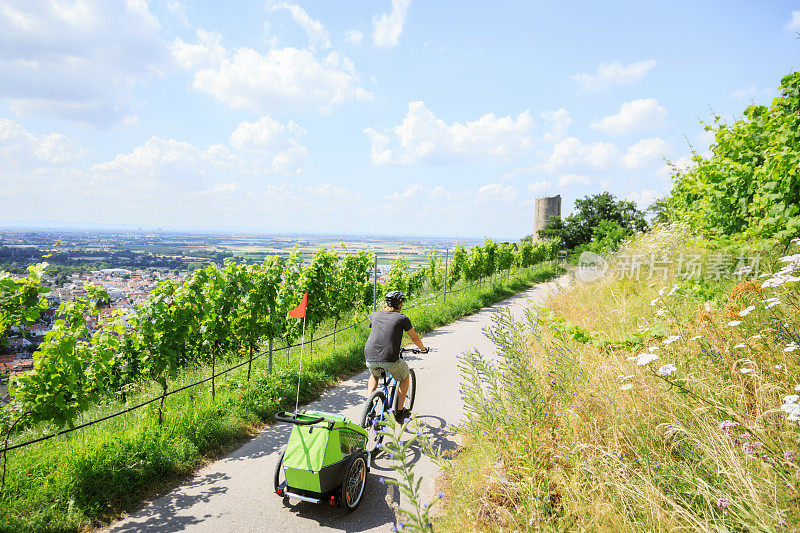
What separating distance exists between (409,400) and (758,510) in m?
4.31

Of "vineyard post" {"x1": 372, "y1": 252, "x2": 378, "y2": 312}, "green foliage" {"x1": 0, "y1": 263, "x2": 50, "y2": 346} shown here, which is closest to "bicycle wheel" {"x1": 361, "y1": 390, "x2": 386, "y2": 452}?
"green foliage" {"x1": 0, "y1": 263, "x2": 50, "y2": 346}

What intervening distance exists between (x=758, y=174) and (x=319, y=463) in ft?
23.0

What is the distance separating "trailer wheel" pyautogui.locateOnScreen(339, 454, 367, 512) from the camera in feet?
11.8

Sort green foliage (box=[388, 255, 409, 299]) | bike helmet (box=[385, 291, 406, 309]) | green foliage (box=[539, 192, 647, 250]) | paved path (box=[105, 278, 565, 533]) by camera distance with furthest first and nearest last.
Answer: green foliage (box=[539, 192, 647, 250]) < green foliage (box=[388, 255, 409, 299]) < bike helmet (box=[385, 291, 406, 309]) < paved path (box=[105, 278, 565, 533])

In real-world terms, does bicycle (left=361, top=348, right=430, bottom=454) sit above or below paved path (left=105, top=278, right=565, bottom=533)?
above

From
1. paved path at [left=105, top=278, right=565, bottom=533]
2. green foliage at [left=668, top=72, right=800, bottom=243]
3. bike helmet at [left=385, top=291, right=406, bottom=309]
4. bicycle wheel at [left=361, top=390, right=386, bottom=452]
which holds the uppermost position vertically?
green foliage at [left=668, top=72, right=800, bottom=243]

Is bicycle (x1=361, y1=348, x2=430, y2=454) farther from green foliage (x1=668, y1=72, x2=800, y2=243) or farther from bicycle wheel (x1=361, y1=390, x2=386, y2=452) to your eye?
green foliage (x1=668, y1=72, x2=800, y2=243)

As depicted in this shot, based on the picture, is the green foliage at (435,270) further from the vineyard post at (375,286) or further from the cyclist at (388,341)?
the cyclist at (388,341)

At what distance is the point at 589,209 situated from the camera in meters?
36.5

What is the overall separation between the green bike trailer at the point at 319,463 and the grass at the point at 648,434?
0.93 m

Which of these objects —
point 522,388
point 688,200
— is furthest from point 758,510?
point 688,200

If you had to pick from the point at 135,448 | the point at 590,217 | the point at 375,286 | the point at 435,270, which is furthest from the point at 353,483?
the point at 590,217

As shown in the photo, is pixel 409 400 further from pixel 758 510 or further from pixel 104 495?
pixel 758 510

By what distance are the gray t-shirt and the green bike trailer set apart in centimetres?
110
